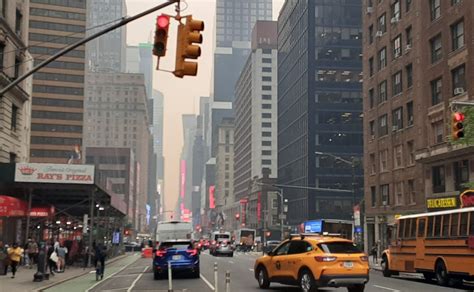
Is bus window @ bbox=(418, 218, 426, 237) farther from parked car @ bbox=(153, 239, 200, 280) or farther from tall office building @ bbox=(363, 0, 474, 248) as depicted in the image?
parked car @ bbox=(153, 239, 200, 280)

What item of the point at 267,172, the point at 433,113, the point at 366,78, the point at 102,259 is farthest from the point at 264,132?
the point at 102,259

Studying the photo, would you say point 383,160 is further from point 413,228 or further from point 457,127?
point 457,127

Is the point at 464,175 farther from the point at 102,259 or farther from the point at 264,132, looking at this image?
the point at 264,132

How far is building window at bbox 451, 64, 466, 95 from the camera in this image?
1704 inches

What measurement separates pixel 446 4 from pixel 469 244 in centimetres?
2820

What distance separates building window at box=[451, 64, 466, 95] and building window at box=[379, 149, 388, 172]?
47.3 feet

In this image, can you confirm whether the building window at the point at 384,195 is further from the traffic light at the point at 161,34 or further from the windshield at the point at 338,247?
the traffic light at the point at 161,34

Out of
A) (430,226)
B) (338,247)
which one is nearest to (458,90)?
(430,226)

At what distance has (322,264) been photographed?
1808 cm

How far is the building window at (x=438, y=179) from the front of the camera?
46.2m

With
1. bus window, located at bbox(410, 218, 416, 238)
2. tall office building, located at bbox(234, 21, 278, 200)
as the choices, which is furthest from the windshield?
tall office building, located at bbox(234, 21, 278, 200)

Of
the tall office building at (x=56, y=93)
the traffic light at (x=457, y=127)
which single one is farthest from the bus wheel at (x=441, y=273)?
the tall office building at (x=56, y=93)

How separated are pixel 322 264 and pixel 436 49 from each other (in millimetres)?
34581

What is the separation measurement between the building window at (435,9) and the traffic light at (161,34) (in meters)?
40.1
